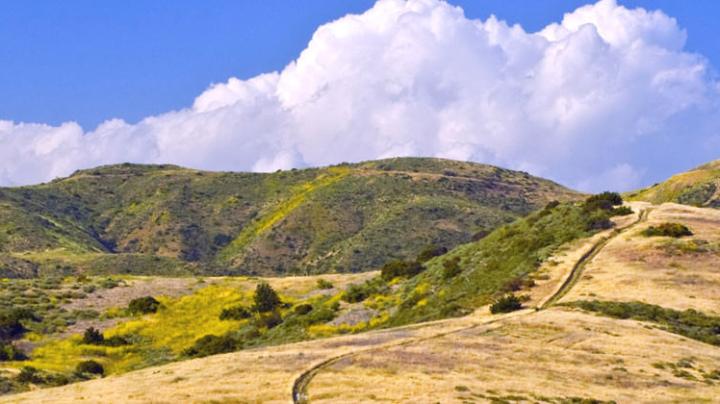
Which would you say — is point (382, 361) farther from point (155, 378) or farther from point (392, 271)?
point (392, 271)

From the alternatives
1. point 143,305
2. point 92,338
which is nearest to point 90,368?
point 92,338

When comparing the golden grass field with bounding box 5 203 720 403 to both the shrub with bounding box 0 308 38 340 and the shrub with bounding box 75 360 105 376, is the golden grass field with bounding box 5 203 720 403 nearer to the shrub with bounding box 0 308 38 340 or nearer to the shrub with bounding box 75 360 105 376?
the shrub with bounding box 75 360 105 376

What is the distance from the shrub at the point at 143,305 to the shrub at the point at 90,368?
1531 centimetres

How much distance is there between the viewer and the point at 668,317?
46.7 metres

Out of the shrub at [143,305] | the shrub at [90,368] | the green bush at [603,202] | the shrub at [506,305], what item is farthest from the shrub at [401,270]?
the shrub at [90,368]

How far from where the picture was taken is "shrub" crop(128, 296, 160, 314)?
76375mm

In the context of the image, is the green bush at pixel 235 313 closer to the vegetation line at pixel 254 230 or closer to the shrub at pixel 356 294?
the shrub at pixel 356 294

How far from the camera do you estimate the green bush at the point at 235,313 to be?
2943 inches

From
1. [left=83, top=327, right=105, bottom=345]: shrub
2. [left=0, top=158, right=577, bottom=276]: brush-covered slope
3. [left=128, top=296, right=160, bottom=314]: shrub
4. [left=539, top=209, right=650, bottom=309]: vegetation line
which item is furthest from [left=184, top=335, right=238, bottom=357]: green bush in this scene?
[left=0, top=158, right=577, bottom=276]: brush-covered slope

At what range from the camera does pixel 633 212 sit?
7488 cm

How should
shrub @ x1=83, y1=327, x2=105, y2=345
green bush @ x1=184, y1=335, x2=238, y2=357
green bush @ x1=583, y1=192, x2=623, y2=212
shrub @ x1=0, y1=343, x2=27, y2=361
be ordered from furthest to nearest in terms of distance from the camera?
1. green bush @ x1=583, y1=192, x2=623, y2=212
2. shrub @ x1=83, y1=327, x2=105, y2=345
3. shrub @ x1=0, y1=343, x2=27, y2=361
4. green bush @ x1=184, y1=335, x2=238, y2=357

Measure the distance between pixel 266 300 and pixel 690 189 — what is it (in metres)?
87.6

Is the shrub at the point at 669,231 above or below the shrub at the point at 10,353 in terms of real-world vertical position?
above

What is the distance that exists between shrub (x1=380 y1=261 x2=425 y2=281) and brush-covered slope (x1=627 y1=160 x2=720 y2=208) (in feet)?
218
